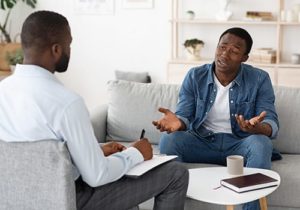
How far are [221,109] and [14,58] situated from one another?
9.61ft

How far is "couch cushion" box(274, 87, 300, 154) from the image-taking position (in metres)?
3.00

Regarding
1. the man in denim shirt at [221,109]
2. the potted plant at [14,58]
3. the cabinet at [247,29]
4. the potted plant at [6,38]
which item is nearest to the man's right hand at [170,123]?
the man in denim shirt at [221,109]

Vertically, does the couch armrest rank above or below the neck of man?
below

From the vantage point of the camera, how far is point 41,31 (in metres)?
1.83

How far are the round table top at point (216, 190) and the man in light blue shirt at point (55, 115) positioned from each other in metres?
0.32

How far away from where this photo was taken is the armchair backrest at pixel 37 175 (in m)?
A: 1.75

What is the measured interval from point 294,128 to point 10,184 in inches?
68.9

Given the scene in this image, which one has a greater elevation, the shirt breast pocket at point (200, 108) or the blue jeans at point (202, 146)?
the shirt breast pocket at point (200, 108)

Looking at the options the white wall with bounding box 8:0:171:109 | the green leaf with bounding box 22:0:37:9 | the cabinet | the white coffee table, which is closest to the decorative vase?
the cabinet

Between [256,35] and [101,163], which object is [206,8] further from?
[101,163]

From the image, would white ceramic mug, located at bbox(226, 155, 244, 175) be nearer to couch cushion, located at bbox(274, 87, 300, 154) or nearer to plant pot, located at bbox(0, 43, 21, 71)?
couch cushion, located at bbox(274, 87, 300, 154)

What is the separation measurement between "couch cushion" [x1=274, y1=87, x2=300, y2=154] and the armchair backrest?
1573 millimetres

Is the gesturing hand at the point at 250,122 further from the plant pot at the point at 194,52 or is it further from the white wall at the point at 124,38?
the white wall at the point at 124,38

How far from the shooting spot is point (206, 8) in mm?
5297
